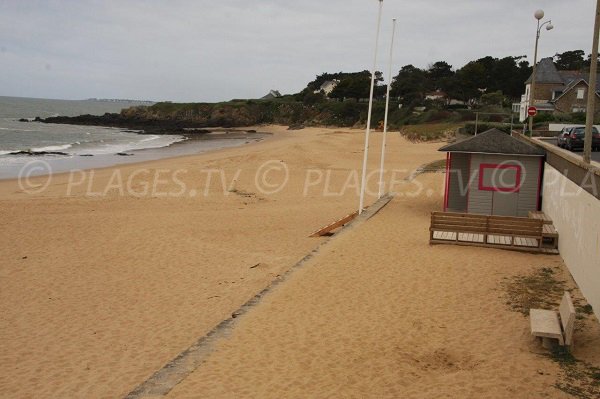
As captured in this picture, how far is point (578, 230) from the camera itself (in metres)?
10.1

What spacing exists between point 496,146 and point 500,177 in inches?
35.8

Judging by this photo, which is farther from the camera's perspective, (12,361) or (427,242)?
(427,242)

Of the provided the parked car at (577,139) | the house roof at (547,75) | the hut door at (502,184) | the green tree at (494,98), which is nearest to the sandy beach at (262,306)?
the hut door at (502,184)

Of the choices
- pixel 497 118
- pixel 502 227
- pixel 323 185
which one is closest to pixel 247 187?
pixel 323 185

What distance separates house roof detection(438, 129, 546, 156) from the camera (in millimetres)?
15531

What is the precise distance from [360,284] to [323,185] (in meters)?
16.0

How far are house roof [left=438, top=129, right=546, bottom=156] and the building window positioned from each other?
17.9 inches

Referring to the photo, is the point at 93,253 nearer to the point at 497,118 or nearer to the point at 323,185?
the point at 323,185

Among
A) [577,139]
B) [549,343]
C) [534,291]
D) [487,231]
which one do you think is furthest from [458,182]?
[549,343]

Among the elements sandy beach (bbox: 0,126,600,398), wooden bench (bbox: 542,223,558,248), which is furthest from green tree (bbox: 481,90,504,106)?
wooden bench (bbox: 542,223,558,248)

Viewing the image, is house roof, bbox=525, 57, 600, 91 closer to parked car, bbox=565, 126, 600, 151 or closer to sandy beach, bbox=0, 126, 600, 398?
parked car, bbox=565, 126, 600, 151

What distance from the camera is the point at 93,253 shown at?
13.8 meters

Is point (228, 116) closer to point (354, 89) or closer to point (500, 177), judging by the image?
point (354, 89)

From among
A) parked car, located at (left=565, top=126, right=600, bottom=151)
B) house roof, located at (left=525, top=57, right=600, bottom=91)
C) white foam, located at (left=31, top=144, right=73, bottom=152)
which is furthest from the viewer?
house roof, located at (left=525, top=57, right=600, bottom=91)
